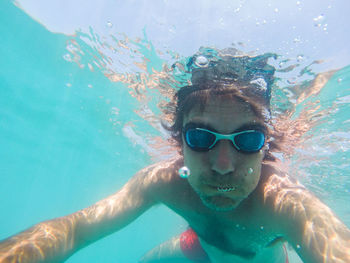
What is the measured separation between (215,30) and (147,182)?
4588mm

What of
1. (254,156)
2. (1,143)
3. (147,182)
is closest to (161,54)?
(147,182)

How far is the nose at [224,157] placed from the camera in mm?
2918

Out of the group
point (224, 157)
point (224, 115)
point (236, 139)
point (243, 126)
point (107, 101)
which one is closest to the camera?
point (224, 157)

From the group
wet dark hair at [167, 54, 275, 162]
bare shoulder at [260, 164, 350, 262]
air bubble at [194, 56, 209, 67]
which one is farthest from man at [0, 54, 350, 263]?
air bubble at [194, 56, 209, 67]

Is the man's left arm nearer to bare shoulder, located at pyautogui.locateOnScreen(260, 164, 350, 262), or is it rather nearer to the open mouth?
bare shoulder, located at pyautogui.locateOnScreen(260, 164, 350, 262)

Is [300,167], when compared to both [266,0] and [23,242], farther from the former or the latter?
[23,242]

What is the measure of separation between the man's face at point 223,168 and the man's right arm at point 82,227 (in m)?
1.15

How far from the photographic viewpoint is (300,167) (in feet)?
53.2

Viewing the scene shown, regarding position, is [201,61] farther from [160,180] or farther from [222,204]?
[222,204]

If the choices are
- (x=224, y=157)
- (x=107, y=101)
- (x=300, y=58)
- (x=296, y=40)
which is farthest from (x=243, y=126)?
(x=107, y=101)

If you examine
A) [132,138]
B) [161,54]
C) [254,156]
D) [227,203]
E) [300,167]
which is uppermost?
[161,54]

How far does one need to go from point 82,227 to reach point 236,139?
256cm

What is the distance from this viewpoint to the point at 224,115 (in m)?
3.43

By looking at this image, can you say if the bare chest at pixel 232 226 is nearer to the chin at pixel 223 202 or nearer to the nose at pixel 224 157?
the chin at pixel 223 202
